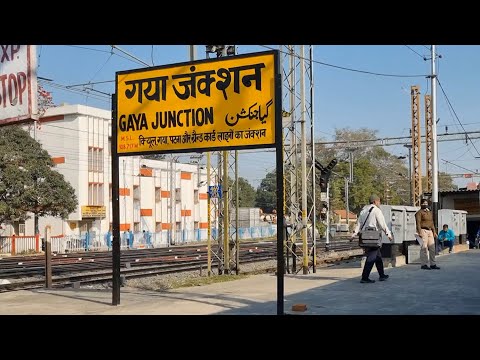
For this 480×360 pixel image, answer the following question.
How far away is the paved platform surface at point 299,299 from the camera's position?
848cm

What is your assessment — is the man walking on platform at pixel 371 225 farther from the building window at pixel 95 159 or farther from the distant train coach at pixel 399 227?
the building window at pixel 95 159

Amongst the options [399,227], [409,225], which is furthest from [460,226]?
[399,227]

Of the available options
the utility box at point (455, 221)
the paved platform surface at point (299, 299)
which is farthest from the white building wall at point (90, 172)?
the paved platform surface at point (299, 299)

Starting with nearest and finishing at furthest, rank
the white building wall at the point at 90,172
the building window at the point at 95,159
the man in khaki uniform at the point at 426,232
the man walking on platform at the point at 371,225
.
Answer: the man walking on platform at the point at 371,225 → the man in khaki uniform at the point at 426,232 → the white building wall at the point at 90,172 → the building window at the point at 95,159

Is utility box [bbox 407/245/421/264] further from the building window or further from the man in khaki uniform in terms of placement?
the building window

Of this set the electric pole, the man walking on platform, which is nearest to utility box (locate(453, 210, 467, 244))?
the electric pole

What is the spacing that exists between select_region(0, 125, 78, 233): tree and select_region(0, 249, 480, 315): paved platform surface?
3126 cm

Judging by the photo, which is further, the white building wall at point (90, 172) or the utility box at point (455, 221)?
the white building wall at point (90, 172)

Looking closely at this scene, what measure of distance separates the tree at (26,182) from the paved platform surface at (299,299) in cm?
3126

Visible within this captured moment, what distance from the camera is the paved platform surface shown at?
8.48 m
